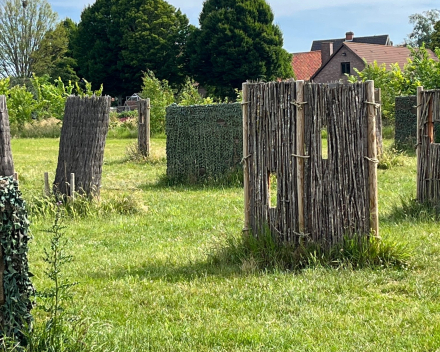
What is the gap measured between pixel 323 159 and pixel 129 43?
4877 cm

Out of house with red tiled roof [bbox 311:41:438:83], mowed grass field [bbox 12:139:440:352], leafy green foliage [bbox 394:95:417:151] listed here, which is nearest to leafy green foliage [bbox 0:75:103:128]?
leafy green foliage [bbox 394:95:417:151]

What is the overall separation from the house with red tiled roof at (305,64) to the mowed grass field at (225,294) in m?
54.6

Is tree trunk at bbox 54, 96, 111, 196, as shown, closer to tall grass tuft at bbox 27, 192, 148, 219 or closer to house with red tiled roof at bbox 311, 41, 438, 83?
tall grass tuft at bbox 27, 192, 148, 219

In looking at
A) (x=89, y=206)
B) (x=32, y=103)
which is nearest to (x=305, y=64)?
(x=32, y=103)

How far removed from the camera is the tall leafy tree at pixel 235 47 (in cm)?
4953

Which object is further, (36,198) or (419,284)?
A: (36,198)

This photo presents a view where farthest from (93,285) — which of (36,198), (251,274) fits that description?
(36,198)

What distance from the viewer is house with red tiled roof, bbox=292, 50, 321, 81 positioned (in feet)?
207

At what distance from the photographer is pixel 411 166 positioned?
54.9 ft

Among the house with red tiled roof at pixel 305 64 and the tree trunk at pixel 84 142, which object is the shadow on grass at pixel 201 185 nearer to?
the tree trunk at pixel 84 142

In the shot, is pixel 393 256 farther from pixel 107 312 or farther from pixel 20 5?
pixel 20 5

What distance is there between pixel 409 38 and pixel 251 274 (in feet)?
287

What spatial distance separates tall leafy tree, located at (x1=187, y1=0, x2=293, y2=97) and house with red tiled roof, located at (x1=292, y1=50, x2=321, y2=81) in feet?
33.8

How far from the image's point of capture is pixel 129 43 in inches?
2110
